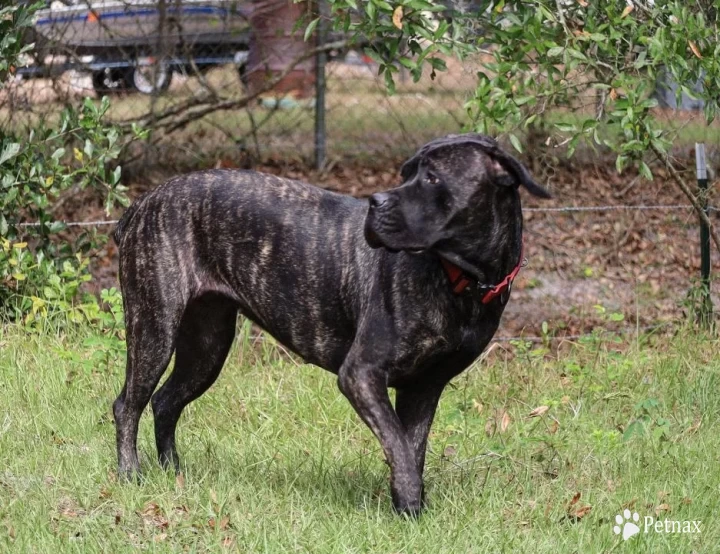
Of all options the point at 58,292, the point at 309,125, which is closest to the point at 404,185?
the point at 58,292

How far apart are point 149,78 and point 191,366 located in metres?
5.54

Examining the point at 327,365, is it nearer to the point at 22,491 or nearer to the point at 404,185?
the point at 404,185

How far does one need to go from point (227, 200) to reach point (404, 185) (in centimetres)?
98

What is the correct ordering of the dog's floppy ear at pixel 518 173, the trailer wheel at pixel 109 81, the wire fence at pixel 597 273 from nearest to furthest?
the dog's floppy ear at pixel 518 173
the wire fence at pixel 597 273
the trailer wheel at pixel 109 81

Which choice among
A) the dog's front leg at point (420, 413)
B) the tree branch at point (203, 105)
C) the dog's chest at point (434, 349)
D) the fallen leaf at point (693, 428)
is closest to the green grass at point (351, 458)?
the fallen leaf at point (693, 428)

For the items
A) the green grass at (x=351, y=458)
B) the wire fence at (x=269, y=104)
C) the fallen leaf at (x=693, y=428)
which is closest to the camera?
the green grass at (x=351, y=458)

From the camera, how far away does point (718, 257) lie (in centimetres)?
966

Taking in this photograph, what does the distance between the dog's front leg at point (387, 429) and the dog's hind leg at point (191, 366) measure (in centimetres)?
110

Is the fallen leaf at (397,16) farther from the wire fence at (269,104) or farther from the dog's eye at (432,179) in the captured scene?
the wire fence at (269,104)

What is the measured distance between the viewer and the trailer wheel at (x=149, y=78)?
10.6 metres

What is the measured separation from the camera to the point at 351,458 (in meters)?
5.59

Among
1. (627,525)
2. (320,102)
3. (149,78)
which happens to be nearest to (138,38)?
(149,78)

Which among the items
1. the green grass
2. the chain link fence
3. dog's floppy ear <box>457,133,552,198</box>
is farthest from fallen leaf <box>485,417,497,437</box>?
the chain link fence

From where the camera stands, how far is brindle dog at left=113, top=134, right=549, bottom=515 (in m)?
4.52
